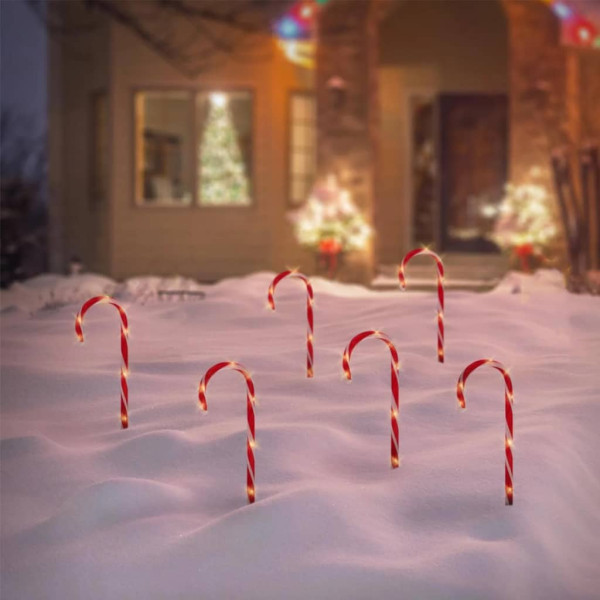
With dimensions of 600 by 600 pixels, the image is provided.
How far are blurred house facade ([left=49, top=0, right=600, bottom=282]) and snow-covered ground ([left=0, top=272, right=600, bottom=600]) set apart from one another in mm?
7277

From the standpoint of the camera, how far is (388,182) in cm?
1622

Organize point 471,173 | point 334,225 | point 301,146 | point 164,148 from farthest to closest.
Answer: point 471,173, point 301,146, point 164,148, point 334,225

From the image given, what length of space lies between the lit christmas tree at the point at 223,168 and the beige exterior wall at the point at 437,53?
1.96 meters

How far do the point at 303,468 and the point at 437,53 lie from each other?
11438 millimetres

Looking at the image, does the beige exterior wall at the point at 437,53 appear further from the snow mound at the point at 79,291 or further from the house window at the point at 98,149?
the snow mound at the point at 79,291

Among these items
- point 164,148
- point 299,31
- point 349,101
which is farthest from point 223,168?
point 349,101

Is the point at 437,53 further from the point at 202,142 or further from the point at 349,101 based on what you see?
the point at 202,142

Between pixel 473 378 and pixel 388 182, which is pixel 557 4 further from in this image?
pixel 473 378

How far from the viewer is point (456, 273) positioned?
14.5 meters

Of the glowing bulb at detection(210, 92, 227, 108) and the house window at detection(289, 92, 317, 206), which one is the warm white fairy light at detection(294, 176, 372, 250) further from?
the glowing bulb at detection(210, 92, 227, 108)

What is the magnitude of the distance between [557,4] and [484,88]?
7.01 ft

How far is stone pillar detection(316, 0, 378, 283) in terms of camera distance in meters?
14.4

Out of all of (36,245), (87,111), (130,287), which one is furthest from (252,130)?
(130,287)

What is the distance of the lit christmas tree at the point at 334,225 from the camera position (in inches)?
558
